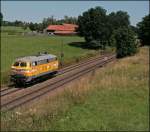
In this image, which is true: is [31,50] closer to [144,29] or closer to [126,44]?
[126,44]

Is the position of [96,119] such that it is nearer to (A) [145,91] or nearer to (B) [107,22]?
(A) [145,91]

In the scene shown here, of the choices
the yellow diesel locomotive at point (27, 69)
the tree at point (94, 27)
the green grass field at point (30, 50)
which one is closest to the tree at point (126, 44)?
the green grass field at point (30, 50)

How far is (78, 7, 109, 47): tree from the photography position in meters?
95.9

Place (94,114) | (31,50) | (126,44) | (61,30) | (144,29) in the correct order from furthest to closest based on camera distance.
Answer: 1. (61,30)
2. (144,29)
3. (31,50)
4. (126,44)
5. (94,114)

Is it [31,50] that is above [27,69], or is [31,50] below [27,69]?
below

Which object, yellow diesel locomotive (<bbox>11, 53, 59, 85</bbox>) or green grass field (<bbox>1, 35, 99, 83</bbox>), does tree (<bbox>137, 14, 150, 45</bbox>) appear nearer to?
green grass field (<bbox>1, 35, 99, 83</bbox>)

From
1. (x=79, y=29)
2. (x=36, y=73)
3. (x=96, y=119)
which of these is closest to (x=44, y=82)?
(x=36, y=73)

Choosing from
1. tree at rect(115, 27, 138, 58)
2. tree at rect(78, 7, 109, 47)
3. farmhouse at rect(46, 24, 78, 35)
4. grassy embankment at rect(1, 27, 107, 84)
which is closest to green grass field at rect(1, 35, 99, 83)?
grassy embankment at rect(1, 27, 107, 84)

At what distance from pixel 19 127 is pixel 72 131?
6.80 ft

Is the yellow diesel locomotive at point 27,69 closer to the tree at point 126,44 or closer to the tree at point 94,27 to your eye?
the tree at point 126,44

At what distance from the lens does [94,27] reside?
96.2 meters

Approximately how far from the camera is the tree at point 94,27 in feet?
315

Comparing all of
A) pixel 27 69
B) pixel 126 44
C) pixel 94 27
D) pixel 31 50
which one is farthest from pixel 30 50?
pixel 27 69

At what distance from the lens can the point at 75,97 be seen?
74.5 feet
